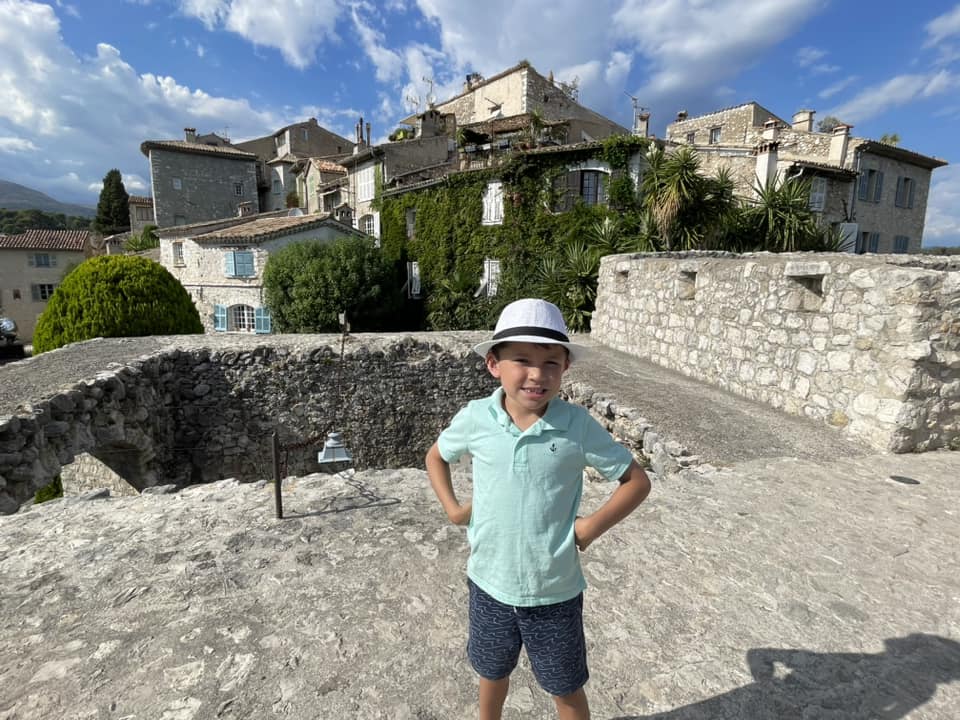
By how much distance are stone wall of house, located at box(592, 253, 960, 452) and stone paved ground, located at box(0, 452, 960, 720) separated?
90 centimetres

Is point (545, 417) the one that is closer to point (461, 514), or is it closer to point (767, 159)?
point (461, 514)

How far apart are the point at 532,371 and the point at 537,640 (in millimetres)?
906

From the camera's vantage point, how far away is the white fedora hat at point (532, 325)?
1512mm

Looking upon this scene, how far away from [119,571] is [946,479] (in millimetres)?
6048

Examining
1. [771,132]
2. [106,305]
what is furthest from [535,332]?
[771,132]

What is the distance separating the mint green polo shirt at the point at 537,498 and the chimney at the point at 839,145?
25412 mm

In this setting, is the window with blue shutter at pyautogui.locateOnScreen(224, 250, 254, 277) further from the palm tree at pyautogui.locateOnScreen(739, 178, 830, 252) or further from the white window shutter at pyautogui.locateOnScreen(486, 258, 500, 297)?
the palm tree at pyautogui.locateOnScreen(739, 178, 830, 252)

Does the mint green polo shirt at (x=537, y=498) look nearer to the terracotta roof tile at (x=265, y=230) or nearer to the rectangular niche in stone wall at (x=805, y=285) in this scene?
the rectangular niche in stone wall at (x=805, y=285)

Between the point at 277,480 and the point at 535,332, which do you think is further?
the point at 277,480

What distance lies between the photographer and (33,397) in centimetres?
529

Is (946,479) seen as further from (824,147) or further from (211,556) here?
(824,147)

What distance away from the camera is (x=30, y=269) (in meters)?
34.4

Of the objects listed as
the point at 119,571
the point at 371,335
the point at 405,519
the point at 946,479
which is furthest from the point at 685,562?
the point at 371,335

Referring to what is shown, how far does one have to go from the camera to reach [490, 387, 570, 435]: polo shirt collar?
5.16 feet
